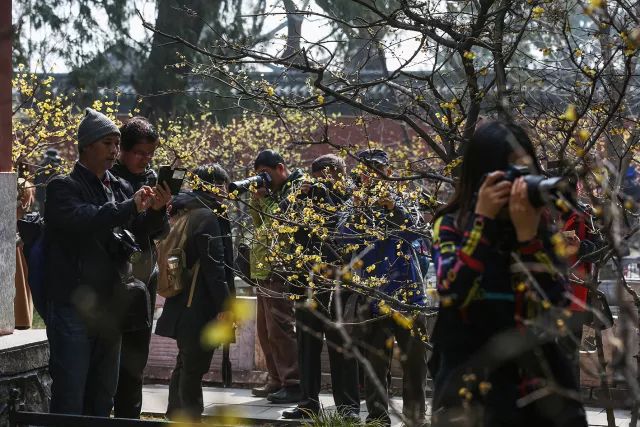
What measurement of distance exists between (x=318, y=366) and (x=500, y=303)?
513 centimetres

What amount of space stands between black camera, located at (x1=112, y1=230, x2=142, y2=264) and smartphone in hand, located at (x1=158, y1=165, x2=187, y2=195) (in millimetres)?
344

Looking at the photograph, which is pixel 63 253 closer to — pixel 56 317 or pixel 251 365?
pixel 56 317

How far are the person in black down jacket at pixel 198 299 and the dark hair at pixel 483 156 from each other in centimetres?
389

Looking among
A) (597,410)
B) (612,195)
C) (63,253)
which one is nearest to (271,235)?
(63,253)

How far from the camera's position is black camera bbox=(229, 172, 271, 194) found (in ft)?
25.2

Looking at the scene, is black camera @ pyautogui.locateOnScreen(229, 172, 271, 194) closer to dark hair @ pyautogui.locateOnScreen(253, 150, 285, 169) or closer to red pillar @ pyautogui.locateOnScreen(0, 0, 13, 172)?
dark hair @ pyautogui.locateOnScreen(253, 150, 285, 169)

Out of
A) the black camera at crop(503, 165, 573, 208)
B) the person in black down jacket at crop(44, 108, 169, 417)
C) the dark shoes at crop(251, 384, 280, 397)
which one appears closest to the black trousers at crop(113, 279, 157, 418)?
the person in black down jacket at crop(44, 108, 169, 417)

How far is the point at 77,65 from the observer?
23.0m

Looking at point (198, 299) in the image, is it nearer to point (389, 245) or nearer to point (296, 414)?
point (389, 245)

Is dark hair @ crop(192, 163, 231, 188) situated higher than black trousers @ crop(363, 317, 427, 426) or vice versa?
dark hair @ crop(192, 163, 231, 188)

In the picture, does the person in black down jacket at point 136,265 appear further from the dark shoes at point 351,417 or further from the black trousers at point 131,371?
the dark shoes at point 351,417

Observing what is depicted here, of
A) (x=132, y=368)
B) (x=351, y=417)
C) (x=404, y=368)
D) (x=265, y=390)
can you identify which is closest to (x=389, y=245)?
(x=404, y=368)

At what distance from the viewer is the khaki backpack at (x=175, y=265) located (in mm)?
7925

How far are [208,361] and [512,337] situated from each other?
4416mm
